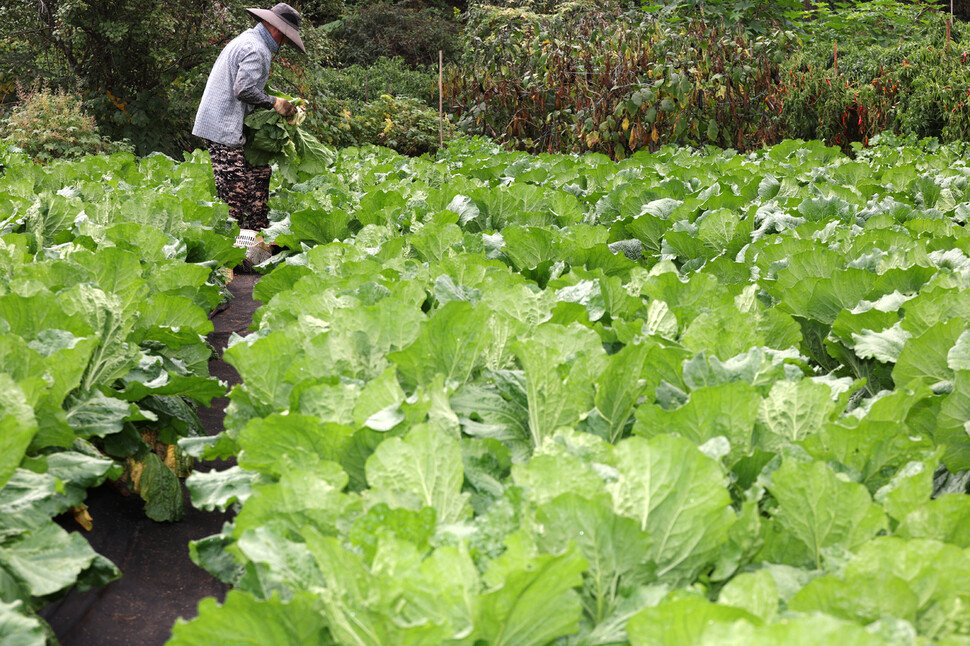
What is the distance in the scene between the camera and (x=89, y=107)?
1523cm

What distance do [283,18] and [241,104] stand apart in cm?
85

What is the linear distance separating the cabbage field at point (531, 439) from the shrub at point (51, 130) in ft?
32.7

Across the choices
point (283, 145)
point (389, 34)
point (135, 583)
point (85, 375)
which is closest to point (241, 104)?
point (283, 145)

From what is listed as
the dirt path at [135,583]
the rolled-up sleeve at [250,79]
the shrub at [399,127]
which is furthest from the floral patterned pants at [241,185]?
the shrub at [399,127]

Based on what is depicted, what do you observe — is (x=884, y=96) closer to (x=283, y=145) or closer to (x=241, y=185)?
(x=283, y=145)

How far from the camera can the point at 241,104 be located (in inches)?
265

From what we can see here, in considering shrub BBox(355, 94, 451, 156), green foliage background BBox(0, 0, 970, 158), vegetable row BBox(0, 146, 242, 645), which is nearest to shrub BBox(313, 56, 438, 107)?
green foliage background BBox(0, 0, 970, 158)

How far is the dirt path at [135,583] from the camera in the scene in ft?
7.27

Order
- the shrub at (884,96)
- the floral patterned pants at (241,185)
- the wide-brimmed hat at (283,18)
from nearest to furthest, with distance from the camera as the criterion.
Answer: the wide-brimmed hat at (283,18), the floral patterned pants at (241,185), the shrub at (884,96)

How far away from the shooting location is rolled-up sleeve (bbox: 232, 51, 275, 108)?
6.49 metres

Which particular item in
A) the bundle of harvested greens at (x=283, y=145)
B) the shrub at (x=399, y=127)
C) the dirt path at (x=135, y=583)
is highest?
the bundle of harvested greens at (x=283, y=145)

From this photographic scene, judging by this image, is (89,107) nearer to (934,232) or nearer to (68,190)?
(68,190)

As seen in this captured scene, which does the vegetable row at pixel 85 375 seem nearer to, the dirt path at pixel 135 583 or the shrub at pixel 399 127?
the dirt path at pixel 135 583

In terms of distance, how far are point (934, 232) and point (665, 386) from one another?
2.29m
